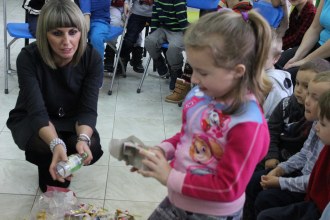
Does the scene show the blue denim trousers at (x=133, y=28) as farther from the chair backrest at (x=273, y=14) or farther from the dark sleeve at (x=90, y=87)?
the dark sleeve at (x=90, y=87)

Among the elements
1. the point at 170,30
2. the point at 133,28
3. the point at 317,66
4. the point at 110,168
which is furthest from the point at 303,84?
the point at 133,28

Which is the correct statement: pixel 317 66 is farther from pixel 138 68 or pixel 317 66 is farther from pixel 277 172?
pixel 138 68

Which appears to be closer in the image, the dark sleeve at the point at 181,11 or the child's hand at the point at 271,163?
the child's hand at the point at 271,163

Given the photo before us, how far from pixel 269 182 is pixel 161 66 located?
2162 millimetres

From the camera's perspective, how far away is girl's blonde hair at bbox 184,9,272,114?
964mm

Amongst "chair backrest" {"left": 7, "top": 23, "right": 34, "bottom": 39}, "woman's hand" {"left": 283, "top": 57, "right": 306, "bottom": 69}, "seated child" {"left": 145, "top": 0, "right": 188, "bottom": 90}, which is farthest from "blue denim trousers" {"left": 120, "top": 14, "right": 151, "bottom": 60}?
"woman's hand" {"left": 283, "top": 57, "right": 306, "bottom": 69}

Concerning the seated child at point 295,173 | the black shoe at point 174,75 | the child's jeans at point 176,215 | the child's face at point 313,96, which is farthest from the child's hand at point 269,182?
the black shoe at point 174,75

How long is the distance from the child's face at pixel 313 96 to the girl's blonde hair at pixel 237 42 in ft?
1.79

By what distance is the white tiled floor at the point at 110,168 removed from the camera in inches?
76.9

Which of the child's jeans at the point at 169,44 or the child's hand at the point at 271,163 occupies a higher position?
the child's hand at the point at 271,163

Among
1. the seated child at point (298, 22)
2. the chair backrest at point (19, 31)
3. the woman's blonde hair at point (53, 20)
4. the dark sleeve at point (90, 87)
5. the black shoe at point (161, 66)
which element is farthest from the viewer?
the black shoe at point (161, 66)

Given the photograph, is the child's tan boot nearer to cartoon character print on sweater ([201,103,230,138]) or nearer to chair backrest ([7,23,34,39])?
chair backrest ([7,23,34,39])

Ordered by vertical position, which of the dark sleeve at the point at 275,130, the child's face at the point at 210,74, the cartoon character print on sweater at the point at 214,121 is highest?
the child's face at the point at 210,74

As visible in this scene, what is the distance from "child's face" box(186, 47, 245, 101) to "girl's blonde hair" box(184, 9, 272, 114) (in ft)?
0.04
